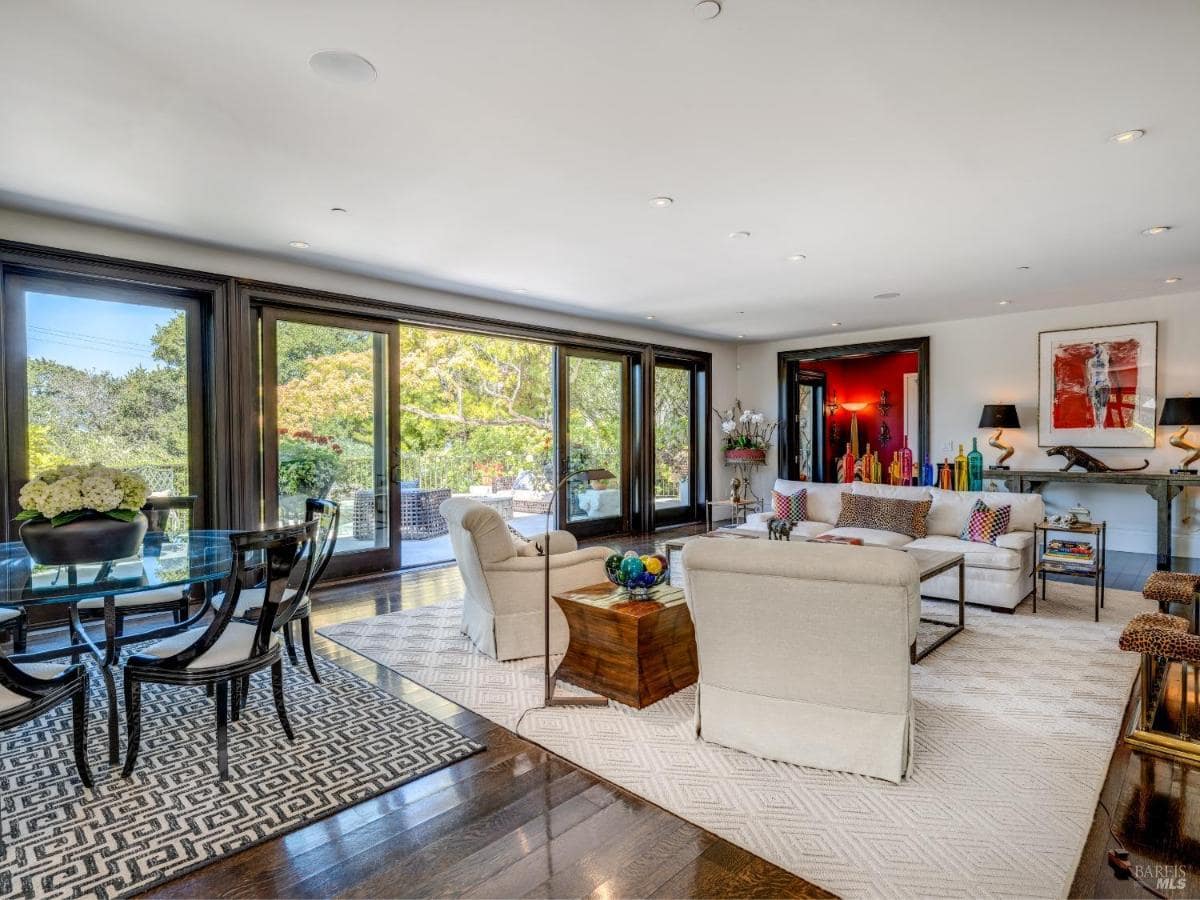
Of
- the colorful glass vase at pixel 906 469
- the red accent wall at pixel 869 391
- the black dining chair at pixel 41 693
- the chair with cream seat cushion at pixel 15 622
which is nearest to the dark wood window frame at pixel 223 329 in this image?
the chair with cream seat cushion at pixel 15 622

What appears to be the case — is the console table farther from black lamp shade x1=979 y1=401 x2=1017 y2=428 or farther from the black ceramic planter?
the black ceramic planter

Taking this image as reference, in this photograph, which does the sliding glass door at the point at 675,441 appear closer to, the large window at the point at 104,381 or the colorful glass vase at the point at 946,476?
the colorful glass vase at the point at 946,476

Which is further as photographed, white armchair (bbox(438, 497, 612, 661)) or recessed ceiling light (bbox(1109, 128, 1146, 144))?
white armchair (bbox(438, 497, 612, 661))

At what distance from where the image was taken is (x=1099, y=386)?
692 centimetres

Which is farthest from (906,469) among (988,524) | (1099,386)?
(988,524)

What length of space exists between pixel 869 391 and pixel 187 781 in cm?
1056

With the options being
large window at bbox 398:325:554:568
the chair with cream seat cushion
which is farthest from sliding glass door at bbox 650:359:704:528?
the chair with cream seat cushion

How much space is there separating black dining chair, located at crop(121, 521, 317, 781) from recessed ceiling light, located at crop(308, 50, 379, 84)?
1724 mm

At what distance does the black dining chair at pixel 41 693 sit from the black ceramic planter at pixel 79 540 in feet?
1.67

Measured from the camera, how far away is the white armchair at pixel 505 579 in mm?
3449

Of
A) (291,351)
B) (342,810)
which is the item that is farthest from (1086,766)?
(291,351)

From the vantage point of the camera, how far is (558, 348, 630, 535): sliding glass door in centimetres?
746

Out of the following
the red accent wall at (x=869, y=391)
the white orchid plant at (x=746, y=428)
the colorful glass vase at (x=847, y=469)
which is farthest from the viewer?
the red accent wall at (x=869, y=391)

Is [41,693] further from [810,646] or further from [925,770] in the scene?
[925,770]
